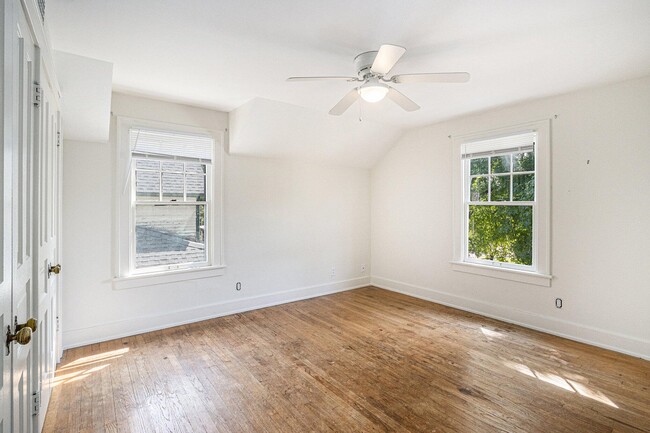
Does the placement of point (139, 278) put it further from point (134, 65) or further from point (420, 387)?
point (420, 387)

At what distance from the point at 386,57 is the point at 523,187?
273cm

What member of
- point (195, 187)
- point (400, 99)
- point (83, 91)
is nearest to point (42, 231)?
point (83, 91)

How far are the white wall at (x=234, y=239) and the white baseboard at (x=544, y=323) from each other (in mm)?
1383

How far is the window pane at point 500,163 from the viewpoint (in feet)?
13.5

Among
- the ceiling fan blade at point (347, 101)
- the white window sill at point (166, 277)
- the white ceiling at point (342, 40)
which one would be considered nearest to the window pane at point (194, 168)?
the white ceiling at point (342, 40)

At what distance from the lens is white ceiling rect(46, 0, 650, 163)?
204cm

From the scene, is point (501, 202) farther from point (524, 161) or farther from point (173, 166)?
point (173, 166)

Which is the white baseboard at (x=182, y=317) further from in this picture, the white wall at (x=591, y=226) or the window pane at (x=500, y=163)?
the window pane at (x=500, y=163)

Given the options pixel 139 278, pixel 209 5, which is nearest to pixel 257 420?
pixel 139 278

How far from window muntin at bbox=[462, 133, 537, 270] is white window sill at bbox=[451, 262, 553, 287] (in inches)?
4.1

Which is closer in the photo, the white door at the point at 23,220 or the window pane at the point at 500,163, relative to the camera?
the white door at the point at 23,220

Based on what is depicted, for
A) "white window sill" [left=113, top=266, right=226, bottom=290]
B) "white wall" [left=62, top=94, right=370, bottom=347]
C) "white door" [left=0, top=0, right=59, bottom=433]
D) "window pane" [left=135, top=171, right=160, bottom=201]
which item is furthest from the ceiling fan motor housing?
"white window sill" [left=113, top=266, right=226, bottom=290]

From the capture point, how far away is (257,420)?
2.20 m

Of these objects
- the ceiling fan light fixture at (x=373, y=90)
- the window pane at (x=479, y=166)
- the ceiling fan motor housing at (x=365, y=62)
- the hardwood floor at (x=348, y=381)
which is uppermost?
the ceiling fan motor housing at (x=365, y=62)
